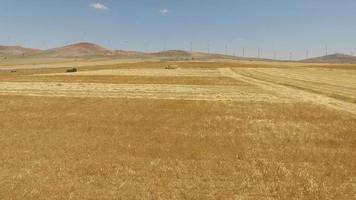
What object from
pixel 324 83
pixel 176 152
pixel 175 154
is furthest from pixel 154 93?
pixel 324 83

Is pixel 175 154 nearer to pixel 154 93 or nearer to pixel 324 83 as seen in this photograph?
pixel 154 93

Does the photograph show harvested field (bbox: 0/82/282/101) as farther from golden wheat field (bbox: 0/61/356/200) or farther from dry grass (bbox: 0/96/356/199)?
dry grass (bbox: 0/96/356/199)

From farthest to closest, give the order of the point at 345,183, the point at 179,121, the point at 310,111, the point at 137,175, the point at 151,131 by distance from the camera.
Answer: the point at 310,111 < the point at 179,121 < the point at 151,131 < the point at 137,175 < the point at 345,183

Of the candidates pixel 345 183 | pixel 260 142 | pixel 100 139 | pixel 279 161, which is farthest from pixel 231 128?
pixel 345 183

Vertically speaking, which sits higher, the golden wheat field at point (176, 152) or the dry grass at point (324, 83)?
the dry grass at point (324, 83)

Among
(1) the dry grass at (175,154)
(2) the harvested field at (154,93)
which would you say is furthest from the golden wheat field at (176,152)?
(2) the harvested field at (154,93)

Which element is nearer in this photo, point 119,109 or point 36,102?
point 119,109

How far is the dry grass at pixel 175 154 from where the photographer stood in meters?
11.4

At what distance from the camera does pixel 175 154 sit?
50.1ft

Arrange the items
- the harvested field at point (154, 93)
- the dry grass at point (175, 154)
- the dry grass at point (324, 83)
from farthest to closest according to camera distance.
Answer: the dry grass at point (324, 83) < the harvested field at point (154, 93) < the dry grass at point (175, 154)

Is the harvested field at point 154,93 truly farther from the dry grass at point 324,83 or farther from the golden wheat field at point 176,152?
the golden wheat field at point 176,152

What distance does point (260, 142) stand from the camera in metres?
17.5

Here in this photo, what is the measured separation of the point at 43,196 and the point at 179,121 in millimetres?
12676

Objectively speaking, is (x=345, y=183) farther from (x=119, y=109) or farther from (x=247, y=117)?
(x=119, y=109)
